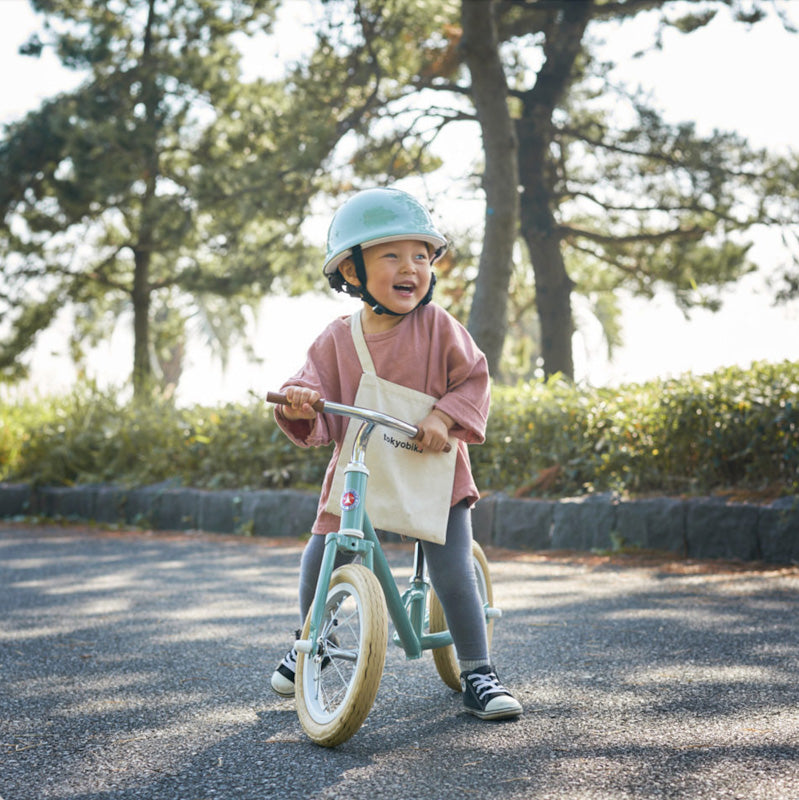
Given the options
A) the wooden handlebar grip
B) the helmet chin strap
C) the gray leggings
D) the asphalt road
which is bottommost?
the asphalt road

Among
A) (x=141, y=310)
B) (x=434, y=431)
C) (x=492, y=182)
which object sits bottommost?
(x=434, y=431)

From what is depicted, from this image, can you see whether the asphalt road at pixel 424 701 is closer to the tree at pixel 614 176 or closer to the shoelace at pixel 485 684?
the shoelace at pixel 485 684

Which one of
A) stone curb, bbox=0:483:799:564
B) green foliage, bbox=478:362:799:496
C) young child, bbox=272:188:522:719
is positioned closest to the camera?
young child, bbox=272:188:522:719

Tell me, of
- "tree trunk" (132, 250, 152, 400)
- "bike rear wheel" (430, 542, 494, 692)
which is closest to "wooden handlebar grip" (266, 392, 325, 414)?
"bike rear wheel" (430, 542, 494, 692)

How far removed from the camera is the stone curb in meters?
5.19

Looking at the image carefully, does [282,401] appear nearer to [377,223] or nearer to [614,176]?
[377,223]

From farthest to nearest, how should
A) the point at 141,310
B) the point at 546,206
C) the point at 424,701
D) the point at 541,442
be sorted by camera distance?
the point at 141,310
the point at 546,206
the point at 541,442
the point at 424,701

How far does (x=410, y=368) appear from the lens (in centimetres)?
254

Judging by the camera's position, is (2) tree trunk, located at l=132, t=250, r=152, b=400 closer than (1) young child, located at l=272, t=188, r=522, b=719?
No

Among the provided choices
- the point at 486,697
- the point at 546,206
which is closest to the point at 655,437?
the point at 486,697

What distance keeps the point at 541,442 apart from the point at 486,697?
4.52 metres

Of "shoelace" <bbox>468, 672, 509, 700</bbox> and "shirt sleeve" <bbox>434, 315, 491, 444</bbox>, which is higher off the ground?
"shirt sleeve" <bbox>434, 315, 491, 444</bbox>

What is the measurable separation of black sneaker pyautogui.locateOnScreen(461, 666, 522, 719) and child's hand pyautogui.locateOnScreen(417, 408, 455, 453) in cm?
63

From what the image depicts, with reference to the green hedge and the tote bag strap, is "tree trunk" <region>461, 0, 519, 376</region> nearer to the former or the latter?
the green hedge
